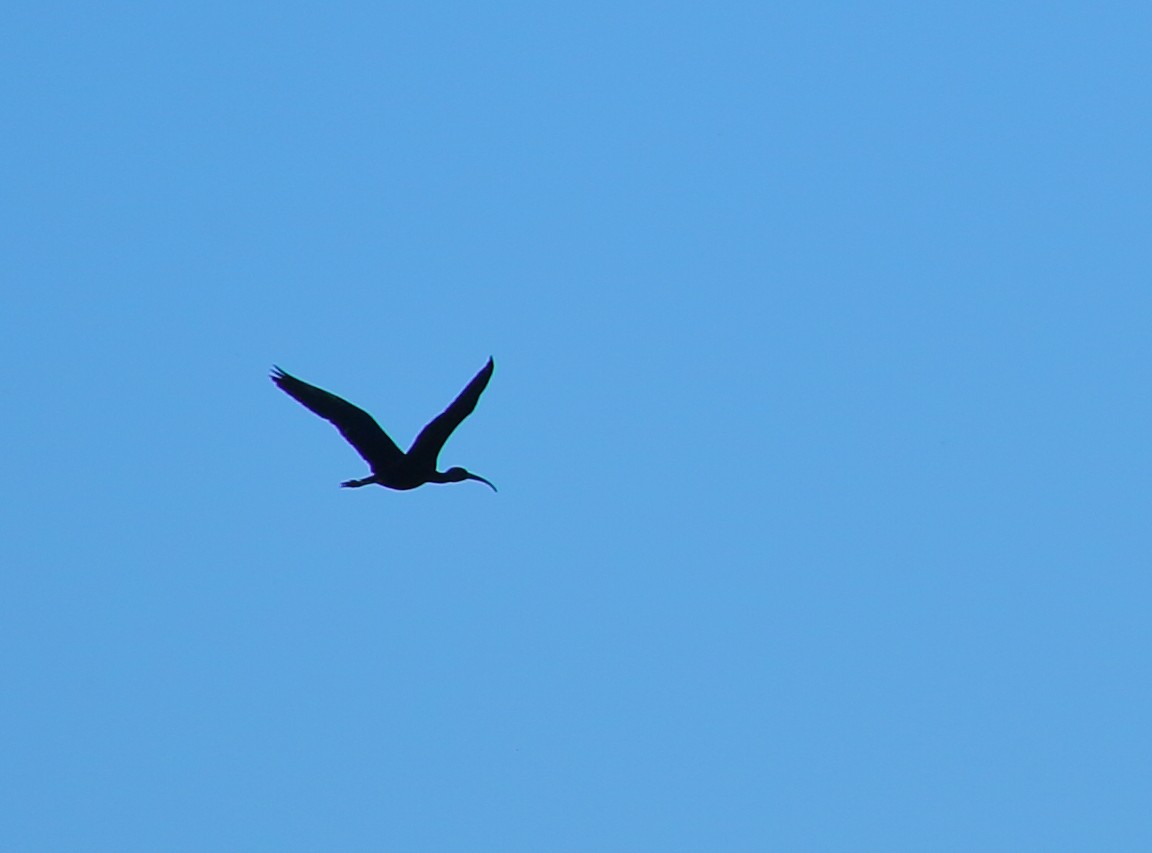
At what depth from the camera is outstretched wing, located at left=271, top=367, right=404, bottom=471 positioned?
4197 centimetres

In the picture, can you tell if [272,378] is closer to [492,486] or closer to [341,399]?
[341,399]

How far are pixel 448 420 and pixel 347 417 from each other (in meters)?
1.59

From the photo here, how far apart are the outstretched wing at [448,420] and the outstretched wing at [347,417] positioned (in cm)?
39

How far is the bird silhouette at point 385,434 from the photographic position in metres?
42.1

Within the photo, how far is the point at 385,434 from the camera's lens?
42.5 metres

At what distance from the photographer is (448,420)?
43.1m

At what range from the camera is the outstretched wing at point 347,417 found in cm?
4197

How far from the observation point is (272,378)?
4191cm

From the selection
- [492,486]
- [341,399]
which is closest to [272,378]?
[341,399]

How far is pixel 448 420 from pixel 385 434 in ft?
3.41

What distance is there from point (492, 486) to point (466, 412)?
1733mm

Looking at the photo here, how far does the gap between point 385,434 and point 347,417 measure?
2.02 ft

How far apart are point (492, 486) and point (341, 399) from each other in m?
3.36

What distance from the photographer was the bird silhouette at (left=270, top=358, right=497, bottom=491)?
42.1 m
